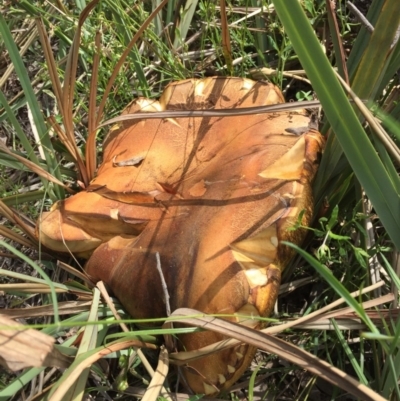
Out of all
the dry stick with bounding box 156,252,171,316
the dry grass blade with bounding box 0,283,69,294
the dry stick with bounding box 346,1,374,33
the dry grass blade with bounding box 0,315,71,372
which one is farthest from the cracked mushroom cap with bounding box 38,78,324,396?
the dry grass blade with bounding box 0,315,71,372

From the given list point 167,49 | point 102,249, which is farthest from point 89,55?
point 102,249

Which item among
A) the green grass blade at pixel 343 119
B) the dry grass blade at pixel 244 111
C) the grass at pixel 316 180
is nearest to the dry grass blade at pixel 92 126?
the grass at pixel 316 180

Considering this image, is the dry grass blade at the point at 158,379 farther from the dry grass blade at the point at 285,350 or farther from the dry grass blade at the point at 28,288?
the dry grass blade at the point at 28,288

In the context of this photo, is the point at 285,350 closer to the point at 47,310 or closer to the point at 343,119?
the point at 343,119

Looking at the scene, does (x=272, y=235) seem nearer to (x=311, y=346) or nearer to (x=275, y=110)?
(x=275, y=110)

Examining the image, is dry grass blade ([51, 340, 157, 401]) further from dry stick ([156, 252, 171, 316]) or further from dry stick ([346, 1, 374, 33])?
dry stick ([346, 1, 374, 33])

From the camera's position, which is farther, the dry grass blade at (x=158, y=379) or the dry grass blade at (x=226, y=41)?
the dry grass blade at (x=226, y=41)

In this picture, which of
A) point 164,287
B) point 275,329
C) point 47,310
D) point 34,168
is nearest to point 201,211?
point 164,287
